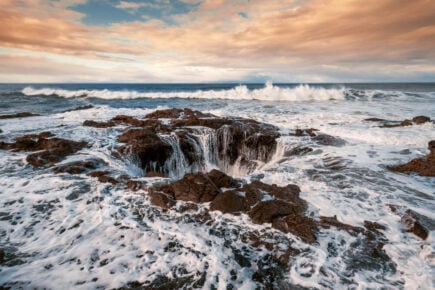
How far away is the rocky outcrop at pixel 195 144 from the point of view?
30.0 ft

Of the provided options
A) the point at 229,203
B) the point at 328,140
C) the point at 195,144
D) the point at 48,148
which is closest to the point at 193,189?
the point at 229,203

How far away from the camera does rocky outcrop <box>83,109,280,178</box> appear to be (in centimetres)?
916

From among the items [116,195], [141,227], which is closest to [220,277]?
[141,227]

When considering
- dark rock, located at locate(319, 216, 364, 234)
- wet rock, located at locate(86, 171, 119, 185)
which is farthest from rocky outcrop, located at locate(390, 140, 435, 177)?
wet rock, located at locate(86, 171, 119, 185)

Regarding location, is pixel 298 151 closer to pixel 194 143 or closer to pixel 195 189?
pixel 194 143

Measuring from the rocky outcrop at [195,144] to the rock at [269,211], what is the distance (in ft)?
14.8

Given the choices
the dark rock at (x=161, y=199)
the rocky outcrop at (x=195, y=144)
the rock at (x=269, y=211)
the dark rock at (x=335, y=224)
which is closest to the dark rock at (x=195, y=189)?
the dark rock at (x=161, y=199)

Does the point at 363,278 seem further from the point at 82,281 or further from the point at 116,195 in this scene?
the point at 116,195

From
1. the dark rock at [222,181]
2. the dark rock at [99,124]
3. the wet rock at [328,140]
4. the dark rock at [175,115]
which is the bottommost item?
the dark rock at [222,181]

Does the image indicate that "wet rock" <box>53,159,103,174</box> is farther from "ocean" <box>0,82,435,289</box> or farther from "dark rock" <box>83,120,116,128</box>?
"dark rock" <box>83,120,116,128</box>

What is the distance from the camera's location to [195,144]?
10383 mm

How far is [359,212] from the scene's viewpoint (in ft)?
17.7

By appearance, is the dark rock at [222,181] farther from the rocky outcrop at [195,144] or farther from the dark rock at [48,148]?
the dark rock at [48,148]

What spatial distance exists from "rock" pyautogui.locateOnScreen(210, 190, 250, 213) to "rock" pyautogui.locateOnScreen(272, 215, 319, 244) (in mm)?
787
